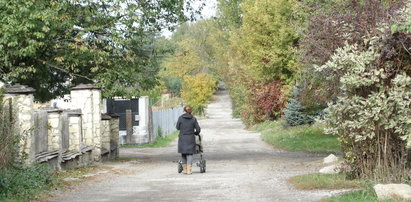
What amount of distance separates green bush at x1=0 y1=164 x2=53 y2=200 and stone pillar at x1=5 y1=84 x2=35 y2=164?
500 millimetres

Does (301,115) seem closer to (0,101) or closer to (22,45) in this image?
(22,45)

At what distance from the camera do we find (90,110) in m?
21.4

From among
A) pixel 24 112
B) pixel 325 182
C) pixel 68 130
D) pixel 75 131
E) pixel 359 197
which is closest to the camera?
pixel 359 197

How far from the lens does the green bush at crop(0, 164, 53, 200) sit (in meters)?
12.3

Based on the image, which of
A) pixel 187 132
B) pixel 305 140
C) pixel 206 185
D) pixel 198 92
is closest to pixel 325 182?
pixel 206 185

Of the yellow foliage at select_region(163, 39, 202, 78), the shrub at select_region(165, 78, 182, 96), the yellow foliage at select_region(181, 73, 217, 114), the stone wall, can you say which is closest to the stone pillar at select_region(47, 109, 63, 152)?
the stone wall

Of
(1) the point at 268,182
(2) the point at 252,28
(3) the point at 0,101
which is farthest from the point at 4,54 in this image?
(2) the point at 252,28

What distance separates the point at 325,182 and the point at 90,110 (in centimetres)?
972

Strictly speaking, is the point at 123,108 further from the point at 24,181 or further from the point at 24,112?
the point at 24,181

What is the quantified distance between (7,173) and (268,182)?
5.12 m

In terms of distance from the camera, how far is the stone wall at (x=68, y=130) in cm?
1524

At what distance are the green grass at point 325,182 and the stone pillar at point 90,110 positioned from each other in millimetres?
8445

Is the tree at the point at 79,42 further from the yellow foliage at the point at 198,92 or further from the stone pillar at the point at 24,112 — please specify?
the yellow foliage at the point at 198,92

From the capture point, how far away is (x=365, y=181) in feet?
42.8
